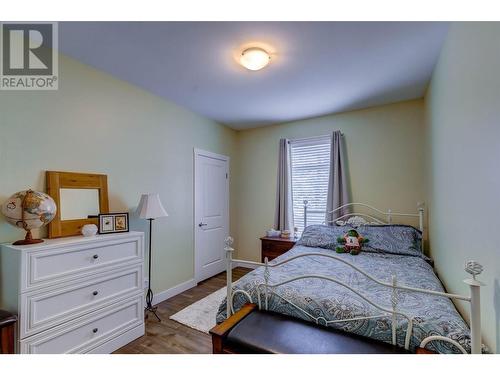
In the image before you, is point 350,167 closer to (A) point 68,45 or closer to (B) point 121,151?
(B) point 121,151

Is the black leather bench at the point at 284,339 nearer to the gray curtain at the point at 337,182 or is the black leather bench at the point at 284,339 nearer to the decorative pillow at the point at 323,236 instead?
the decorative pillow at the point at 323,236

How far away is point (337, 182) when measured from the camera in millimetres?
3633

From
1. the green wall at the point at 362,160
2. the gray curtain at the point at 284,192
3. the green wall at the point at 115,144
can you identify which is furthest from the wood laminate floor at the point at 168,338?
the green wall at the point at 362,160

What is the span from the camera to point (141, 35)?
1964mm

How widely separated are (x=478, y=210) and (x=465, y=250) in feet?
1.34

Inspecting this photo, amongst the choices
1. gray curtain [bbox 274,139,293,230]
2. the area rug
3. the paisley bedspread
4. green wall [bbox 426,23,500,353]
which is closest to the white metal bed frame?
the paisley bedspread

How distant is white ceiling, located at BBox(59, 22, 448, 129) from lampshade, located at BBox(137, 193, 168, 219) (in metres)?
1.33

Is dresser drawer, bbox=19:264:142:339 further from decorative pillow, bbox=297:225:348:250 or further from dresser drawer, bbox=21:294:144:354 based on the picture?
decorative pillow, bbox=297:225:348:250

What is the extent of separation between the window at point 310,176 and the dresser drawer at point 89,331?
2.69 m

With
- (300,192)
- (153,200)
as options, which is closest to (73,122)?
(153,200)

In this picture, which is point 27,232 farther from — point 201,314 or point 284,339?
point 284,339

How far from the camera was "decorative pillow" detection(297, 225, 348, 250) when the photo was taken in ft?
10.2

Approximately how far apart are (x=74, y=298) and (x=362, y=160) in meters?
3.72

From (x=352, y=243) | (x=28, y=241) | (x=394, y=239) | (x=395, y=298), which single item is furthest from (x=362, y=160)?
(x=28, y=241)
